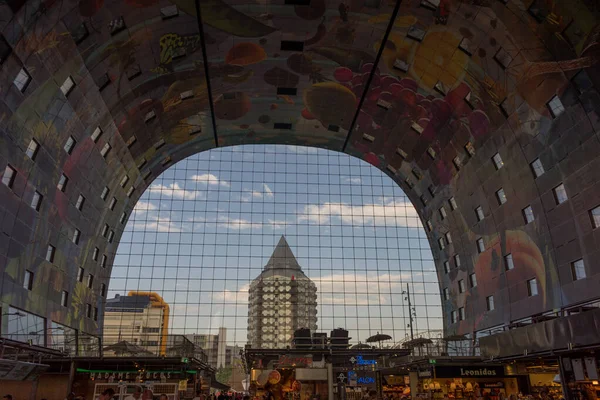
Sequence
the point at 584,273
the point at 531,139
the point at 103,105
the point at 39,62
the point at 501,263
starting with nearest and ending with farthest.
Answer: the point at 39,62
the point at 584,273
the point at 531,139
the point at 103,105
the point at 501,263

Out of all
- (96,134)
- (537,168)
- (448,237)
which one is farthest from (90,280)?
(537,168)

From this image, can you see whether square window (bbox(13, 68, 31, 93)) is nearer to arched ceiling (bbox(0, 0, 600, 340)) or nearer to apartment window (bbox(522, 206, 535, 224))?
arched ceiling (bbox(0, 0, 600, 340))

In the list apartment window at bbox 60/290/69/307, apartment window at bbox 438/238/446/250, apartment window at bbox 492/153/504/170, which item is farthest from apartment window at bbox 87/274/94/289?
apartment window at bbox 492/153/504/170

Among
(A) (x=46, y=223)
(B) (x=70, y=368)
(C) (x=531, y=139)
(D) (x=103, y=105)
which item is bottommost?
(B) (x=70, y=368)

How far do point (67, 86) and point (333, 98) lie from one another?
51.1 feet

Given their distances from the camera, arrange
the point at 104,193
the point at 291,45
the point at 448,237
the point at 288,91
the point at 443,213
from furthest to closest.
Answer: the point at 448,237 < the point at 443,213 < the point at 104,193 < the point at 288,91 < the point at 291,45

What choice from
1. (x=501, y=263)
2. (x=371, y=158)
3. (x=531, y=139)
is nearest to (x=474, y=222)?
(x=501, y=263)

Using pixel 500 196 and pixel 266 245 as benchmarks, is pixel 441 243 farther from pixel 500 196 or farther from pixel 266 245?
pixel 266 245

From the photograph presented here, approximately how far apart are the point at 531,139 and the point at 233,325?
27.8 metres

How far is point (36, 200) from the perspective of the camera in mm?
22109

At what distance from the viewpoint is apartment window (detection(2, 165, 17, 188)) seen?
19.1 m

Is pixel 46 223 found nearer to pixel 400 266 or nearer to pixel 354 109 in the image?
pixel 354 109

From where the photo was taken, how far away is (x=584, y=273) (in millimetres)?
20250

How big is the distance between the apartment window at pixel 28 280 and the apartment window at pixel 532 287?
24883 millimetres
